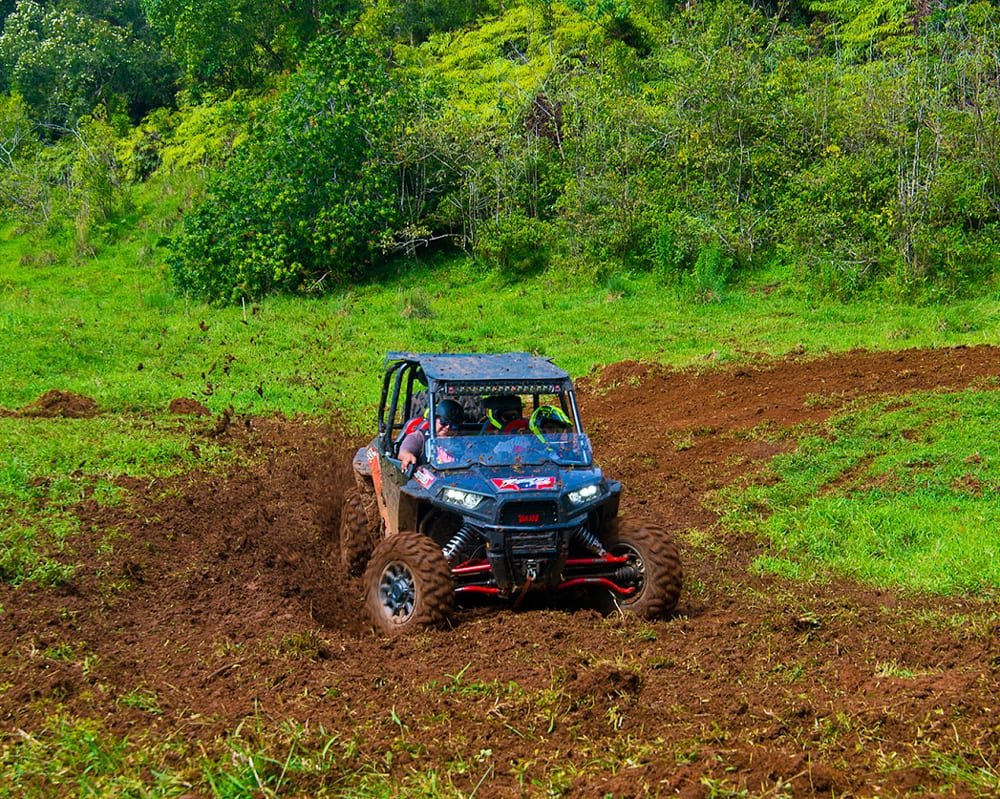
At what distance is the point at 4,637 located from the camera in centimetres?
670

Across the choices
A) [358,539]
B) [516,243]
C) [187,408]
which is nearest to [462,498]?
[358,539]

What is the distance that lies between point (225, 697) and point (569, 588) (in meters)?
2.71

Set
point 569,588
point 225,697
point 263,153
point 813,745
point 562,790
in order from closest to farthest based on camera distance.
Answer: point 562,790, point 813,745, point 225,697, point 569,588, point 263,153

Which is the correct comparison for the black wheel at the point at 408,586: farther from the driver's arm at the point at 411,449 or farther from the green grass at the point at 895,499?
the green grass at the point at 895,499

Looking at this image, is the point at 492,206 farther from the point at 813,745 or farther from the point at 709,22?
the point at 813,745

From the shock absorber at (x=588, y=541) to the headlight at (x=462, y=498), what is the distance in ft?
2.65

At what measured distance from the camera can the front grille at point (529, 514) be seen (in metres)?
6.89

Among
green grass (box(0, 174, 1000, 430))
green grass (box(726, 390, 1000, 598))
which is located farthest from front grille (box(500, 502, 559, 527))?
green grass (box(0, 174, 1000, 430))

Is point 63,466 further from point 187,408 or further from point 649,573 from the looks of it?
point 649,573

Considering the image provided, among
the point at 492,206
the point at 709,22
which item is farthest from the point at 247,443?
the point at 709,22

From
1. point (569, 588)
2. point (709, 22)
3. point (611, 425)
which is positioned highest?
point (709, 22)

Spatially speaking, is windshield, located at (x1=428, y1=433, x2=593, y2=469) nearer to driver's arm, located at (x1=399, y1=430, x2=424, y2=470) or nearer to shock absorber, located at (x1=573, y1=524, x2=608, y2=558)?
driver's arm, located at (x1=399, y1=430, x2=424, y2=470)

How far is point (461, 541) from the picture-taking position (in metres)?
7.05

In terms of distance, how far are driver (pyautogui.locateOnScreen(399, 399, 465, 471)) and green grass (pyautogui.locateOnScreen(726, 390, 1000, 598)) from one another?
299cm
